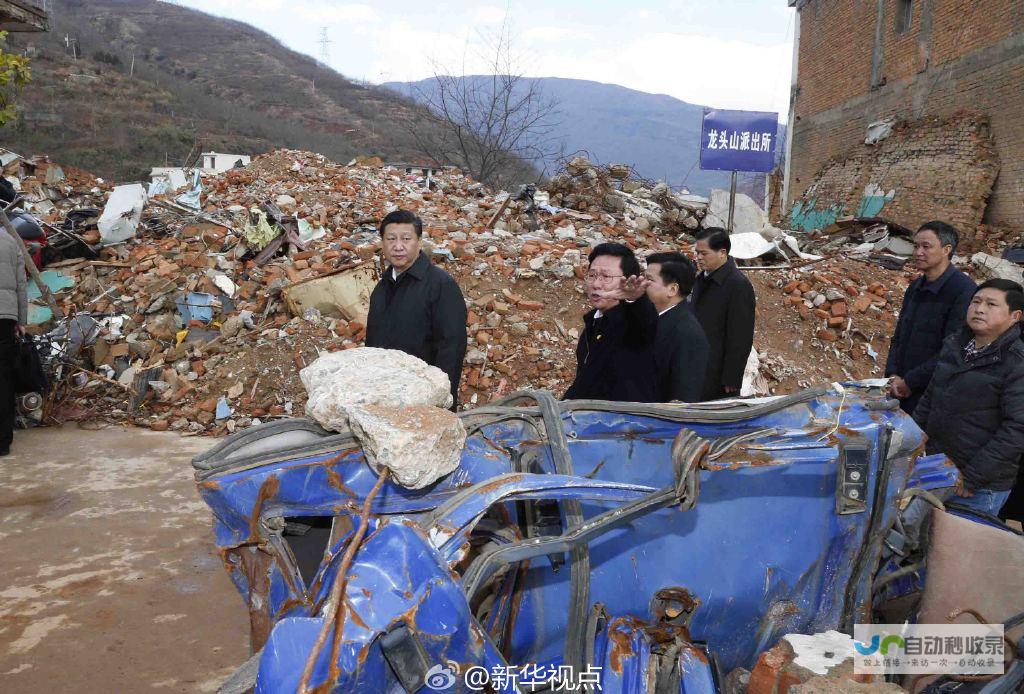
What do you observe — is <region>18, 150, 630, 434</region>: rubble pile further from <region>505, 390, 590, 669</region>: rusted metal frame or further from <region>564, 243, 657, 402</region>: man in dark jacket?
<region>505, 390, 590, 669</region>: rusted metal frame

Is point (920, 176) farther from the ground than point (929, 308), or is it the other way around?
point (920, 176)

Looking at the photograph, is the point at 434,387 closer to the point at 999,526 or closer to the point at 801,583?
the point at 801,583

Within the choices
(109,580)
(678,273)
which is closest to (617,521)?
(678,273)

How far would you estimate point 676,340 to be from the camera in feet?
10.2

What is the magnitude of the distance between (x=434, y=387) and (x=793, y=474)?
3.69 ft

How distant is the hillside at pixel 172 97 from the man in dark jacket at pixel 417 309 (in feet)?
67.7

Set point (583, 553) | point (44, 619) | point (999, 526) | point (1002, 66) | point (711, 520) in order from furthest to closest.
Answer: point (1002, 66) → point (44, 619) → point (999, 526) → point (711, 520) → point (583, 553)

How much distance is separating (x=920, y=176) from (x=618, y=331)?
12.4 metres

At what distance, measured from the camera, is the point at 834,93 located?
16.9 m

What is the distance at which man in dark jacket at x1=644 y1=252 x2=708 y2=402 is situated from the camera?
3105mm

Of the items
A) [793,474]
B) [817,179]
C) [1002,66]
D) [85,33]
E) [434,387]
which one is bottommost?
[793,474]

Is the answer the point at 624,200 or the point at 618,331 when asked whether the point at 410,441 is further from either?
the point at 624,200

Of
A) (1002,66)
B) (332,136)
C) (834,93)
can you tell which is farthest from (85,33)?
(1002,66)

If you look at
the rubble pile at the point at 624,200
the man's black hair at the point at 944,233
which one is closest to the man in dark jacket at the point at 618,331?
the man's black hair at the point at 944,233
